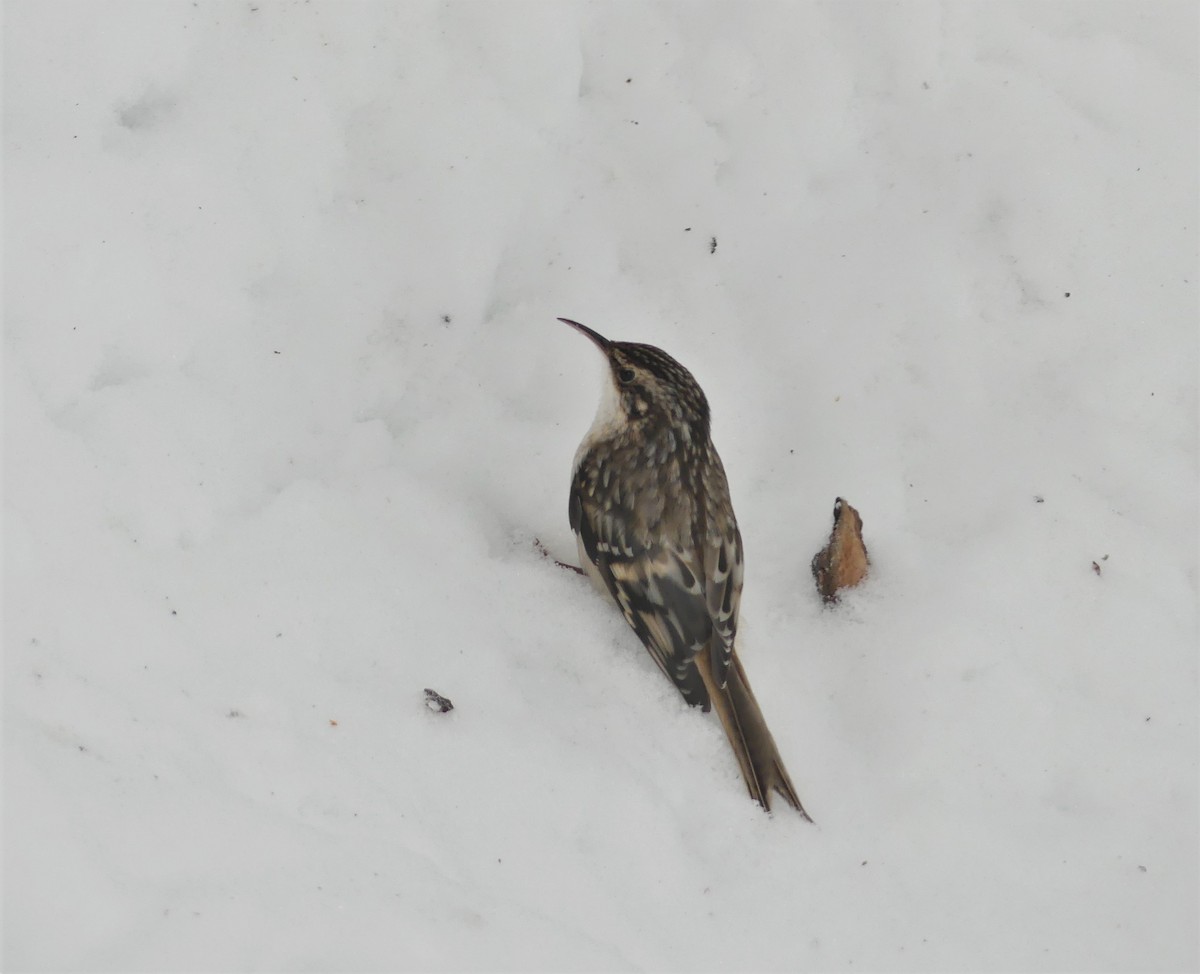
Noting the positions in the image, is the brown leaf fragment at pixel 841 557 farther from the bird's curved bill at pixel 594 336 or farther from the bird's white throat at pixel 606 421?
the bird's curved bill at pixel 594 336

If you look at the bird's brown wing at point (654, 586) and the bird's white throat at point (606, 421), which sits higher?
the bird's white throat at point (606, 421)

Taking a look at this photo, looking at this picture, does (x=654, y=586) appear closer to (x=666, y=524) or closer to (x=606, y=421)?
(x=666, y=524)

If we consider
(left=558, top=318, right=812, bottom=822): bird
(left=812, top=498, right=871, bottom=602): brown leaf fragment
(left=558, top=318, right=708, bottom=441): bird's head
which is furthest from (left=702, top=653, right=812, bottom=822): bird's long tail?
(left=558, top=318, right=708, bottom=441): bird's head

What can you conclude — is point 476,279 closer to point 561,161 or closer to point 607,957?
point 561,161

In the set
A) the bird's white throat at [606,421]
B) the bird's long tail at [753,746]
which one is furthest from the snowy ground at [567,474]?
the bird's white throat at [606,421]

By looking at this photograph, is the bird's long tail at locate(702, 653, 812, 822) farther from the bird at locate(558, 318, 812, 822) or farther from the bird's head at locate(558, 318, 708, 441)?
the bird's head at locate(558, 318, 708, 441)

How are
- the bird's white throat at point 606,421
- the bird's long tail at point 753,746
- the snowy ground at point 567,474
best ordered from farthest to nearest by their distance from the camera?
the bird's white throat at point 606,421
the bird's long tail at point 753,746
the snowy ground at point 567,474
